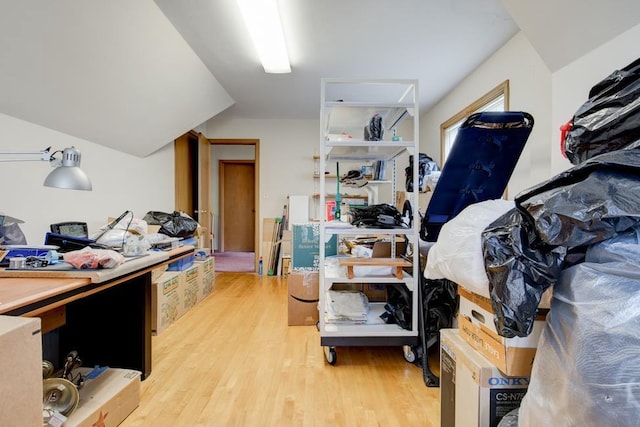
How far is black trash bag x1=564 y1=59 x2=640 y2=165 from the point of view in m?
0.84

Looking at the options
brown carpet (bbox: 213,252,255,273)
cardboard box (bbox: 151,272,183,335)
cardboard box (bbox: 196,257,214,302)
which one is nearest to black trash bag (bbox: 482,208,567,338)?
cardboard box (bbox: 151,272,183,335)

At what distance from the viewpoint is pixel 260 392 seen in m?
1.78

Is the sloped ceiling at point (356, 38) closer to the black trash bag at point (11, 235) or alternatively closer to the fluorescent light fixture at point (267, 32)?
the fluorescent light fixture at point (267, 32)

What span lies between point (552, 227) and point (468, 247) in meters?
0.37

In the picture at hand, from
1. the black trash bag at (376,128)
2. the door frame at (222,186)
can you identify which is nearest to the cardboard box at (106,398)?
the black trash bag at (376,128)

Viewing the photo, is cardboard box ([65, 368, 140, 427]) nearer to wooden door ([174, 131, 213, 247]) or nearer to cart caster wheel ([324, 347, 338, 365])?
cart caster wheel ([324, 347, 338, 365])

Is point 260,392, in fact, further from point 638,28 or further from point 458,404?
point 638,28

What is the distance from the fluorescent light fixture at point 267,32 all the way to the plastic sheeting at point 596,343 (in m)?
2.18

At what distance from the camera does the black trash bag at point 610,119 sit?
0.84m

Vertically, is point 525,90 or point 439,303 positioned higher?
point 525,90

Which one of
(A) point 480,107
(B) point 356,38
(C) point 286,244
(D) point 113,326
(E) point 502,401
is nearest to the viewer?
(E) point 502,401

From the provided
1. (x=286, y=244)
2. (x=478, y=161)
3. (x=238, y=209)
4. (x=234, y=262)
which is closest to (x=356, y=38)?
(x=478, y=161)

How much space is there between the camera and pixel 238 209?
23.0 ft

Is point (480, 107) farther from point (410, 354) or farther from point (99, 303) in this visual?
point (99, 303)
